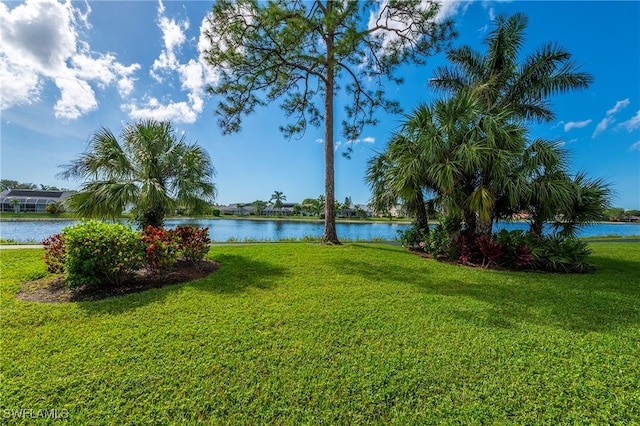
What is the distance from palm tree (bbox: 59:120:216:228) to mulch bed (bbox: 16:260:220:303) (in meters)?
1.91

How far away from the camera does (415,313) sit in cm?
362

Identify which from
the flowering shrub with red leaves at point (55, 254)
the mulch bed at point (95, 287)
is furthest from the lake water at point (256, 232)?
the mulch bed at point (95, 287)

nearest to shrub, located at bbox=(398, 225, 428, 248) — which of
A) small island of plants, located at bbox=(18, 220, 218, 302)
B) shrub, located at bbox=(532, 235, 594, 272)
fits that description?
shrub, located at bbox=(532, 235, 594, 272)

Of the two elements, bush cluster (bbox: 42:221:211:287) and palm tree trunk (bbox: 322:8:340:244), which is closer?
bush cluster (bbox: 42:221:211:287)

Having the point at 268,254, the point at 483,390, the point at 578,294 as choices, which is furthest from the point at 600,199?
the point at 268,254

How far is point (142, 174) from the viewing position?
6.75m

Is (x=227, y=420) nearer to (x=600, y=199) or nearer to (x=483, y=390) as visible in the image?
(x=483, y=390)

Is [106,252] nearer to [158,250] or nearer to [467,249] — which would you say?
[158,250]

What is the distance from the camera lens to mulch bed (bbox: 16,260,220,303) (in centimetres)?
400

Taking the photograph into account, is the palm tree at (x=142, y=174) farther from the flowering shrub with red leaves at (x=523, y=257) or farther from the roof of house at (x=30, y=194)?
the roof of house at (x=30, y=194)

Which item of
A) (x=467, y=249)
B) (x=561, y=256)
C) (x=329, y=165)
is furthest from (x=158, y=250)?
(x=561, y=256)

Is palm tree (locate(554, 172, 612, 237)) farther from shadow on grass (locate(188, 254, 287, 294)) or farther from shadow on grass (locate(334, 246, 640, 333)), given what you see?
shadow on grass (locate(188, 254, 287, 294))

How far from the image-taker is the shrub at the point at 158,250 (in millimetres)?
4766

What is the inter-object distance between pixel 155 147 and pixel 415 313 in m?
7.28
